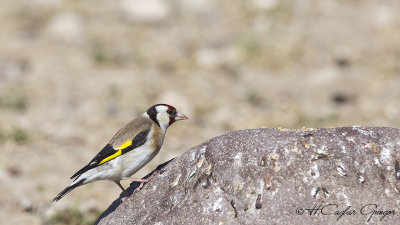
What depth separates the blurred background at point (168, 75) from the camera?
12.5 metres

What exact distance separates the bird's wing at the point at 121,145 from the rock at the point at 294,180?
4.10 feet

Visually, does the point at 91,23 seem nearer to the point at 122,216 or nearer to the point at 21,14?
the point at 21,14

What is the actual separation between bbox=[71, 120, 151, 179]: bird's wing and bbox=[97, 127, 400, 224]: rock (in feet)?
4.10

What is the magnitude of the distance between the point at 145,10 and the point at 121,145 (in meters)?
14.1

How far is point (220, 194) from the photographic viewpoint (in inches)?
230

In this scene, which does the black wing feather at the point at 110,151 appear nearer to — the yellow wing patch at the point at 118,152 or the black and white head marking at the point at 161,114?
the yellow wing patch at the point at 118,152

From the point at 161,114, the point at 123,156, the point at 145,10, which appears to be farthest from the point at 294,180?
the point at 145,10

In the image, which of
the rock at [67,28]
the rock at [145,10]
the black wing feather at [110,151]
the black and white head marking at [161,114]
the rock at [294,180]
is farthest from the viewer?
the rock at [145,10]

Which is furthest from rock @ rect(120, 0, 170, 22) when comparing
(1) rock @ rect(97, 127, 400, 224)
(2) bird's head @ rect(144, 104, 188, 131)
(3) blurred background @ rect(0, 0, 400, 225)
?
(1) rock @ rect(97, 127, 400, 224)

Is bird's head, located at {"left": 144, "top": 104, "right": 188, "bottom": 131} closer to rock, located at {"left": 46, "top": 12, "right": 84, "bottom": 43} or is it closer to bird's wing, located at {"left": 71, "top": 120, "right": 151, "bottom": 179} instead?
bird's wing, located at {"left": 71, "top": 120, "right": 151, "bottom": 179}

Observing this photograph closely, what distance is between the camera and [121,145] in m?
7.29

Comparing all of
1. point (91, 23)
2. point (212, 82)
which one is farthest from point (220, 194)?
point (91, 23)

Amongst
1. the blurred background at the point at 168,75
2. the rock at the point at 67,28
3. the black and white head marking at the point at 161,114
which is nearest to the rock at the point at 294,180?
the black and white head marking at the point at 161,114

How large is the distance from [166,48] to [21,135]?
6637 mm
